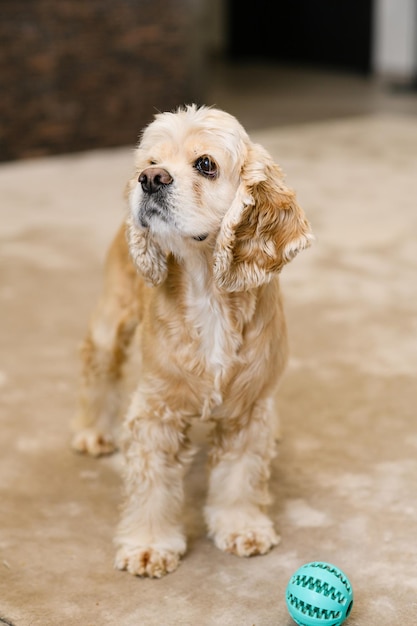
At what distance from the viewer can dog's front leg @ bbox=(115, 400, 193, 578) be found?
2289 mm

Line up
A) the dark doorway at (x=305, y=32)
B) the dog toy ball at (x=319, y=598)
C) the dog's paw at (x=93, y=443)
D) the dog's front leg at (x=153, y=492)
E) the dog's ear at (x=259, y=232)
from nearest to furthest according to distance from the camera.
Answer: the dog toy ball at (x=319, y=598)
the dog's ear at (x=259, y=232)
the dog's front leg at (x=153, y=492)
the dog's paw at (x=93, y=443)
the dark doorway at (x=305, y=32)

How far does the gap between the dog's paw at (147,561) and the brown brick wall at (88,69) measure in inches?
193

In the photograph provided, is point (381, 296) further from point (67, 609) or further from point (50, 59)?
point (50, 59)

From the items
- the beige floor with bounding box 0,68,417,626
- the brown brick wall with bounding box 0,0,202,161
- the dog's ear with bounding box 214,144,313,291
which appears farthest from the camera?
the brown brick wall with bounding box 0,0,202,161

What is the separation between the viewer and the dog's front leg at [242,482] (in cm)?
235

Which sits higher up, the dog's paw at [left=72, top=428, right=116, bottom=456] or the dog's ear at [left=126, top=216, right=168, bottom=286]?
the dog's ear at [left=126, top=216, right=168, bottom=286]

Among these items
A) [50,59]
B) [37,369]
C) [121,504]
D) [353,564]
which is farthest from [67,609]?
[50,59]

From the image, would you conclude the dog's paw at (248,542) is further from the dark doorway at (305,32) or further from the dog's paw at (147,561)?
the dark doorway at (305,32)

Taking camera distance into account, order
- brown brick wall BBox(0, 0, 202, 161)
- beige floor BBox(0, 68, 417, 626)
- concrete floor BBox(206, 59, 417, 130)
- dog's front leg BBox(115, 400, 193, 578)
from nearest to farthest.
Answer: beige floor BBox(0, 68, 417, 626), dog's front leg BBox(115, 400, 193, 578), brown brick wall BBox(0, 0, 202, 161), concrete floor BBox(206, 59, 417, 130)

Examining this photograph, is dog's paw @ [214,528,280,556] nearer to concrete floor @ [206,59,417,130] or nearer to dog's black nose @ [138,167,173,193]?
dog's black nose @ [138,167,173,193]

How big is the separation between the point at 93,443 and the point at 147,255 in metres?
0.88

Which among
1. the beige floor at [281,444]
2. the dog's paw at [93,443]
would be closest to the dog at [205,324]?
the beige floor at [281,444]

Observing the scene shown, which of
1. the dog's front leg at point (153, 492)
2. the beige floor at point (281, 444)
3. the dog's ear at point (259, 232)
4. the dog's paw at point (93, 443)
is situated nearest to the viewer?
the dog's ear at point (259, 232)

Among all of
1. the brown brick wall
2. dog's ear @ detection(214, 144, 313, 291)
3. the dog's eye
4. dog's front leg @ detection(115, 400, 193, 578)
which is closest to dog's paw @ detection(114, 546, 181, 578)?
dog's front leg @ detection(115, 400, 193, 578)
